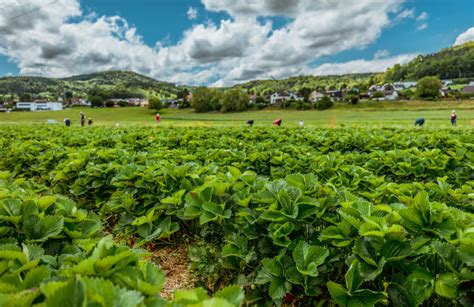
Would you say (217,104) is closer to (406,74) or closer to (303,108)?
(303,108)

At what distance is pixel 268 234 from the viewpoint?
7.51 feet

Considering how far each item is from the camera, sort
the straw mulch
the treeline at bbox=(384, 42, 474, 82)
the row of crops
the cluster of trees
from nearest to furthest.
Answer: the row of crops < the straw mulch < the cluster of trees < the treeline at bbox=(384, 42, 474, 82)

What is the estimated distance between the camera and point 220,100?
252 feet

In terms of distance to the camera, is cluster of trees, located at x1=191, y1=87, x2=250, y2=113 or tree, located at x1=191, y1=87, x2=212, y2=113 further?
tree, located at x1=191, y1=87, x2=212, y2=113

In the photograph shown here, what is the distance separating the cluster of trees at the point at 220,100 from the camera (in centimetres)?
7438

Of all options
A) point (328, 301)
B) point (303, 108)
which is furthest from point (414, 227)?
point (303, 108)

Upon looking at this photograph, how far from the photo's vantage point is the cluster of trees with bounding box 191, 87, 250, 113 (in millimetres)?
74375

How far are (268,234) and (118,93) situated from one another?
17691 cm

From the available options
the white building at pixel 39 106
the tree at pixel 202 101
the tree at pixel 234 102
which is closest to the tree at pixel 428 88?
the tree at pixel 234 102

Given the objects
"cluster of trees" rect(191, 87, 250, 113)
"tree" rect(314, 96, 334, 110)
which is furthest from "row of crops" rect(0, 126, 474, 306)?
"cluster of trees" rect(191, 87, 250, 113)

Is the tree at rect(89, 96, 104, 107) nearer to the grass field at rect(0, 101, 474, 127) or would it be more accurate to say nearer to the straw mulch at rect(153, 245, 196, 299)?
the grass field at rect(0, 101, 474, 127)

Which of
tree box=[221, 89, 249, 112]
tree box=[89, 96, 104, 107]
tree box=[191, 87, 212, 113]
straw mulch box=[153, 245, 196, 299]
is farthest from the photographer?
tree box=[89, 96, 104, 107]

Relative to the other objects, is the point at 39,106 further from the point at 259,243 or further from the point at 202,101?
the point at 259,243

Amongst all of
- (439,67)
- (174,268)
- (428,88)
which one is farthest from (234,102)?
(439,67)
